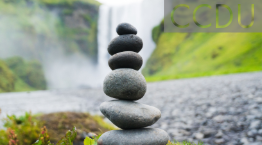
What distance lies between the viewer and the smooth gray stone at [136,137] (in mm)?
2697

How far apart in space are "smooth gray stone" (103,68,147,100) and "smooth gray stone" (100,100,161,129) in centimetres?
17

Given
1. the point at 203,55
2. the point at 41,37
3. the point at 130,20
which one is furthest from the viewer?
the point at 41,37

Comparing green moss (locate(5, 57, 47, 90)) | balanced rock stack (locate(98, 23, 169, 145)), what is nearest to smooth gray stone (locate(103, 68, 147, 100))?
balanced rock stack (locate(98, 23, 169, 145))

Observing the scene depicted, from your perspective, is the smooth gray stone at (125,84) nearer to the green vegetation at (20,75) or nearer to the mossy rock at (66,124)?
the mossy rock at (66,124)

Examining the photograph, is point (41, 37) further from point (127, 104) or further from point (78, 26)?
point (127, 104)

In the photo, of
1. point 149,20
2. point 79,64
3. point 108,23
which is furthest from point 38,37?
point 149,20

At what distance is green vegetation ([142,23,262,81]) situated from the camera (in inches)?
960

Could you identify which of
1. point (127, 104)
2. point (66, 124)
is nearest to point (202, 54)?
point (66, 124)

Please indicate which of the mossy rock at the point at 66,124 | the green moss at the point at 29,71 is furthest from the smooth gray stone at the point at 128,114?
the green moss at the point at 29,71

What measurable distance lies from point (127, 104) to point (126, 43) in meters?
1.10

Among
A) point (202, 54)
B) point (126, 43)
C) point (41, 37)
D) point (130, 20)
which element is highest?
point (130, 20)

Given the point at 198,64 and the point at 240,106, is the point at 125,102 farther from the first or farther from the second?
the point at 198,64

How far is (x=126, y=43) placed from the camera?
314cm

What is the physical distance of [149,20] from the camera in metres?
44.1
